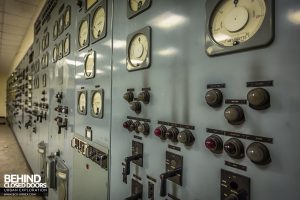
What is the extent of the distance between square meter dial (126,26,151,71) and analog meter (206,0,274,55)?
382 millimetres

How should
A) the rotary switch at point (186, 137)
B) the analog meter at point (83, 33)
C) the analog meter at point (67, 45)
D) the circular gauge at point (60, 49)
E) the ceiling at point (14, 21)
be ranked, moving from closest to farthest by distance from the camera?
the rotary switch at point (186, 137) < the analog meter at point (83, 33) < the analog meter at point (67, 45) < the circular gauge at point (60, 49) < the ceiling at point (14, 21)

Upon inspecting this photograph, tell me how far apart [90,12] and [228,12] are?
1370 mm

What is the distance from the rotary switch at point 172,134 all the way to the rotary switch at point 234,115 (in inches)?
10.8

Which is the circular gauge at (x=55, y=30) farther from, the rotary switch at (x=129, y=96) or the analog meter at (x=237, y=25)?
the analog meter at (x=237, y=25)

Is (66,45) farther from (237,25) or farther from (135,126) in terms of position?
(237,25)

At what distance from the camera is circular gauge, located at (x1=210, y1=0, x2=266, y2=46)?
0.66 metres

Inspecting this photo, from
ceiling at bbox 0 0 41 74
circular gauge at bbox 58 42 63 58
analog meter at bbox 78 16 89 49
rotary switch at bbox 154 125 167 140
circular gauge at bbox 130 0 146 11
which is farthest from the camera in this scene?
ceiling at bbox 0 0 41 74

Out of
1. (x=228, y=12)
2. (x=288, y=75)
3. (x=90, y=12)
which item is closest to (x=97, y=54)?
(x=90, y=12)

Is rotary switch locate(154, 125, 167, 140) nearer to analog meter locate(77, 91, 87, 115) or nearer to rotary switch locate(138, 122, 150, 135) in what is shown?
rotary switch locate(138, 122, 150, 135)

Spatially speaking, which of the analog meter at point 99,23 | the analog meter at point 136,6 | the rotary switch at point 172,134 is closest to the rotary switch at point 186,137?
the rotary switch at point 172,134

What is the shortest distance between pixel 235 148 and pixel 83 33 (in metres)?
1.69

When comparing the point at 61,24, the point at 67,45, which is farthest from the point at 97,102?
the point at 61,24

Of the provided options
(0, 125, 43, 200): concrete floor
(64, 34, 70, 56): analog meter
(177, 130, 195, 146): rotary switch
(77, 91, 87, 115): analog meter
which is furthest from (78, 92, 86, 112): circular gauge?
(0, 125, 43, 200): concrete floor

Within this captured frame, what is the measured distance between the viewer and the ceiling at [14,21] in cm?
408
